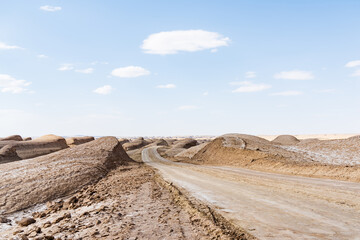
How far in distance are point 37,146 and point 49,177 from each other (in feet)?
178

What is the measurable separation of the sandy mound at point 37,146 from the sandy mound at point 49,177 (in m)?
36.8

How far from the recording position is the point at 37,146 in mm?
71750

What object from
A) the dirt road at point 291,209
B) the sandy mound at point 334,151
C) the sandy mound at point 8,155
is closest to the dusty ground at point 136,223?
the dirt road at point 291,209

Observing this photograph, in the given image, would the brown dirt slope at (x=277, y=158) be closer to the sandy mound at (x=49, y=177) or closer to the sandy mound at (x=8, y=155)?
the sandy mound at (x=49, y=177)

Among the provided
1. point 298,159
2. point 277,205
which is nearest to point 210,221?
point 277,205

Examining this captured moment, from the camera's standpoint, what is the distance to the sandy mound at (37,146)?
2611 inches

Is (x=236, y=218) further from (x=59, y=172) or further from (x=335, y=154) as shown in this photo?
(x=335, y=154)

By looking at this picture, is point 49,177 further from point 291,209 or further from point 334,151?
point 334,151

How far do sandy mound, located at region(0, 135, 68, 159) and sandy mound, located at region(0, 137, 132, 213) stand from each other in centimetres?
3685

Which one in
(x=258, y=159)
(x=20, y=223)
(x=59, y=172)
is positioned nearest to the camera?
(x=20, y=223)

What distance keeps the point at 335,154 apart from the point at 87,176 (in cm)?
2690

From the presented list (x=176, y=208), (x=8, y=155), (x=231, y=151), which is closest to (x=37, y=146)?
(x=8, y=155)

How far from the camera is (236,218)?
9188mm

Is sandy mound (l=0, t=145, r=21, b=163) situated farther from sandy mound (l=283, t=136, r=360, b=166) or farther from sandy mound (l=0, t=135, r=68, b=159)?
sandy mound (l=283, t=136, r=360, b=166)
